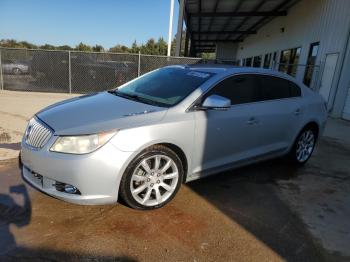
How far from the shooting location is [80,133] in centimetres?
296

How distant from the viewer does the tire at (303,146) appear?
16.9ft

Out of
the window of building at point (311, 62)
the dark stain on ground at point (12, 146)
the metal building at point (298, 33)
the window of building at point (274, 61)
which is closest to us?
the dark stain on ground at point (12, 146)

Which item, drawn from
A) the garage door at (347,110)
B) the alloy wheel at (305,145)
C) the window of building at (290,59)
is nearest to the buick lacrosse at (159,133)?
the alloy wheel at (305,145)

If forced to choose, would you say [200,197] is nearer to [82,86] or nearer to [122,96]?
[122,96]

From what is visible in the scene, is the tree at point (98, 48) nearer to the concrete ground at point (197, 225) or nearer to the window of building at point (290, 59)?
the window of building at point (290, 59)

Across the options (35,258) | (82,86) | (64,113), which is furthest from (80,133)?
(82,86)

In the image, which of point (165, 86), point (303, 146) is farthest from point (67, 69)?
point (303, 146)

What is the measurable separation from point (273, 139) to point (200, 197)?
151 centimetres

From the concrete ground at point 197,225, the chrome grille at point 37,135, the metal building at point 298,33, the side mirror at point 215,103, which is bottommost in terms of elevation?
the concrete ground at point 197,225

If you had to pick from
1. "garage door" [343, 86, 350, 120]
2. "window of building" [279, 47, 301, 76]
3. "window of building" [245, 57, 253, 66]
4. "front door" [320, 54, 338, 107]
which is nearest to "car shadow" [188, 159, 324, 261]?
"garage door" [343, 86, 350, 120]

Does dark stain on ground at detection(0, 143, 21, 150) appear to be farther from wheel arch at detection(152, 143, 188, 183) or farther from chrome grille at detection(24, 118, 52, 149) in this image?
wheel arch at detection(152, 143, 188, 183)

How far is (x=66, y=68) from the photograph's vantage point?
12195 mm

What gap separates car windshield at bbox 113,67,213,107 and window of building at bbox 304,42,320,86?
11322 millimetres

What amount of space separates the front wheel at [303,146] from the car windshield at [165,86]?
2142 mm
